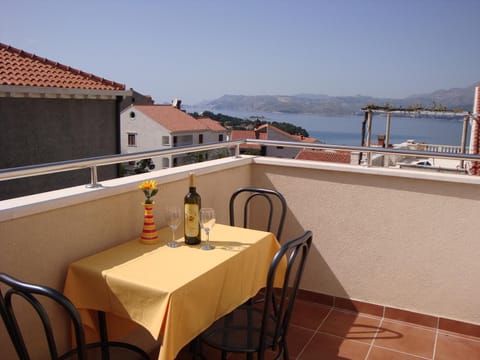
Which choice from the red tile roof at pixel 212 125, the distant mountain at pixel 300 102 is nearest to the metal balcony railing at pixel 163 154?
the red tile roof at pixel 212 125

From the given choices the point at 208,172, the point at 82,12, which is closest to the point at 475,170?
the point at 208,172

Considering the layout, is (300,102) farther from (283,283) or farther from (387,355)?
(283,283)

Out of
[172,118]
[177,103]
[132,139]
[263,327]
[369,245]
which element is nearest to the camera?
[263,327]

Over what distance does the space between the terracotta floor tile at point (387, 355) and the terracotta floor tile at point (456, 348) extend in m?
0.17

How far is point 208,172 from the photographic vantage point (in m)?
3.06

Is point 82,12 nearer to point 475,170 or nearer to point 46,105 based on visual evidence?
point 46,105

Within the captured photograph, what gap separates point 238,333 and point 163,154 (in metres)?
1.09

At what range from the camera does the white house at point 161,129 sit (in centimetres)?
3628

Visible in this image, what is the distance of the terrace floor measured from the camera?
2740 millimetres

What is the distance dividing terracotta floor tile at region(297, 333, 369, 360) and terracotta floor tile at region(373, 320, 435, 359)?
6.1 inches

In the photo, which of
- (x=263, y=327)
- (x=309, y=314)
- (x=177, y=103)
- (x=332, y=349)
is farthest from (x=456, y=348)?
(x=177, y=103)

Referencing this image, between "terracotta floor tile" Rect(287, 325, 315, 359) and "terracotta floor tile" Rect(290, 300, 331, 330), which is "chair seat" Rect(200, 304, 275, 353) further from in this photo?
"terracotta floor tile" Rect(290, 300, 331, 330)

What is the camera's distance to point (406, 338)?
9.73 feet

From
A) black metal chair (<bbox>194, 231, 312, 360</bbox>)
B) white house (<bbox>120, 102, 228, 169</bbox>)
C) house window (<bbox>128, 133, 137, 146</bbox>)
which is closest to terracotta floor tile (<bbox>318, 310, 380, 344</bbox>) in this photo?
black metal chair (<bbox>194, 231, 312, 360</bbox>)
